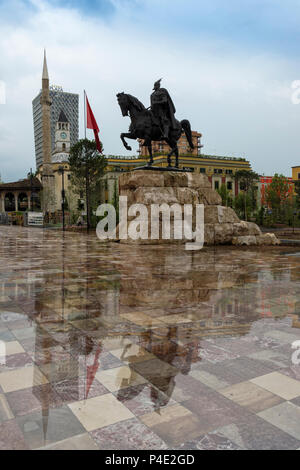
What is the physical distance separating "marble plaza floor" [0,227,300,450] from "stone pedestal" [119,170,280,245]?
323 inches

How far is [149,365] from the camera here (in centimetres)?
328

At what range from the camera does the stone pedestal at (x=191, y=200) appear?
1488 cm

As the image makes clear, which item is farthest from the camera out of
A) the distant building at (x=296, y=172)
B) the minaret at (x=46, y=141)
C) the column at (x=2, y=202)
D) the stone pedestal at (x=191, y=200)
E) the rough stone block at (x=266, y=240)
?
the distant building at (x=296, y=172)

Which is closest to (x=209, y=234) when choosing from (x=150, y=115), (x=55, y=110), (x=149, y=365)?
(x=150, y=115)

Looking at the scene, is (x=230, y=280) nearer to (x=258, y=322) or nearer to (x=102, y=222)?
(x=258, y=322)

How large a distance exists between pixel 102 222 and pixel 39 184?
5231 cm

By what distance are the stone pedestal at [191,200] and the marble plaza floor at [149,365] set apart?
8.20 m

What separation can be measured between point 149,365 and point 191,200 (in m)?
12.5

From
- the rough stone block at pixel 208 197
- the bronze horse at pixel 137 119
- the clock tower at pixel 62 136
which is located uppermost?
the clock tower at pixel 62 136

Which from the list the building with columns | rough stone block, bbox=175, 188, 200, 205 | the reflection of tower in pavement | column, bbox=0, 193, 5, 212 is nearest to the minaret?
the building with columns

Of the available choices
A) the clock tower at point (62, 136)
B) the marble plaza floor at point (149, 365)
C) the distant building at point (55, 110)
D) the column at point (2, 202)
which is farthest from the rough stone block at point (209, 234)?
the distant building at point (55, 110)

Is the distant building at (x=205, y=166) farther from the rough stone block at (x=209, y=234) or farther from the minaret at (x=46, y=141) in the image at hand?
the rough stone block at (x=209, y=234)

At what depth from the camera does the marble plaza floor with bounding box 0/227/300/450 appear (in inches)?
90.3

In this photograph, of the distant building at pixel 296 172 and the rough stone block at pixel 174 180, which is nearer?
the rough stone block at pixel 174 180
